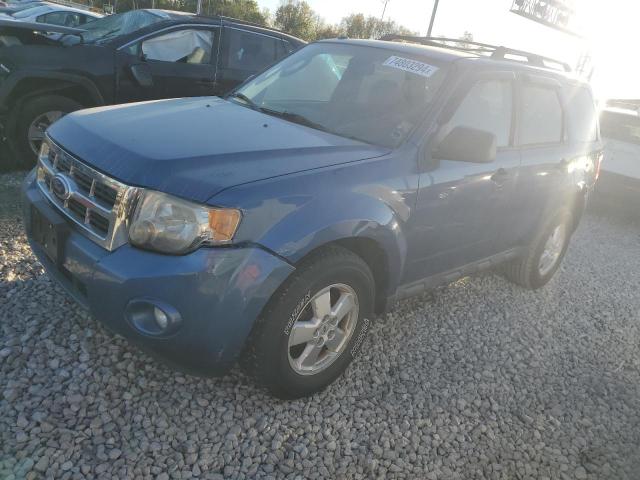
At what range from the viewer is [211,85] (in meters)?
5.93

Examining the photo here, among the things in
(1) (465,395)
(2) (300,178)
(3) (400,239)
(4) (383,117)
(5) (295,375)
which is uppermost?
(4) (383,117)

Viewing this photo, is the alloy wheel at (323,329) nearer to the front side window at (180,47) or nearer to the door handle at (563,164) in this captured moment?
the door handle at (563,164)

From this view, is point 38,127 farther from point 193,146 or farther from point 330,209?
point 330,209

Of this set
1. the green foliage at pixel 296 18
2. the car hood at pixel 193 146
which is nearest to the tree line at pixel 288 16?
the green foliage at pixel 296 18

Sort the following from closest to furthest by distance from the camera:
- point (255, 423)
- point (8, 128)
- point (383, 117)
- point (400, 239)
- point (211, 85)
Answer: point (255, 423) < point (400, 239) < point (383, 117) < point (8, 128) < point (211, 85)

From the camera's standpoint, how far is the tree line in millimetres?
40344

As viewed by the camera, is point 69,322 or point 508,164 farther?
point 508,164

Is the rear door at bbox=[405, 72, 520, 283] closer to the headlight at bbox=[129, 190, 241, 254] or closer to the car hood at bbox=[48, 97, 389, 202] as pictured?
the car hood at bbox=[48, 97, 389, 202]

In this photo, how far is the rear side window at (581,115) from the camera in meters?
4.32

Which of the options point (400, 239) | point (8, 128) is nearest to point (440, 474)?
point (400, 239)

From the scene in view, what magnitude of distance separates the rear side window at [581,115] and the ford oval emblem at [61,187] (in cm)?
382

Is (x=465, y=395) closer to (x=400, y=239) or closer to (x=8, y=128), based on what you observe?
(x=400, y=239)

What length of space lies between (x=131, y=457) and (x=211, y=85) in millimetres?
4661

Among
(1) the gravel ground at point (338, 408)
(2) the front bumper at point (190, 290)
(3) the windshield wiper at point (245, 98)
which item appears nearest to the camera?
(2) the front bumper at point (190, 290)
